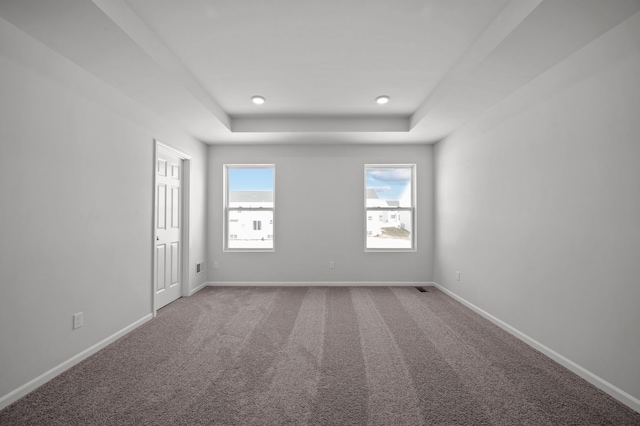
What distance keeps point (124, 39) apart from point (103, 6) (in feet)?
0.97

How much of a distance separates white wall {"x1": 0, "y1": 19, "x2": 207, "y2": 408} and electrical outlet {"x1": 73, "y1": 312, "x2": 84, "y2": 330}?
0.04m

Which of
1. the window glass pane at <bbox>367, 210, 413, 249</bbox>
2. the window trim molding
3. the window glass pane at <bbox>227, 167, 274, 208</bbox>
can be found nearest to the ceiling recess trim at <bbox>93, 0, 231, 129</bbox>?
the window glass pane at <bbox>227, 167, 274, 208</bbox>

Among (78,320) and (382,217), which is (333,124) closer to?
(382,217)

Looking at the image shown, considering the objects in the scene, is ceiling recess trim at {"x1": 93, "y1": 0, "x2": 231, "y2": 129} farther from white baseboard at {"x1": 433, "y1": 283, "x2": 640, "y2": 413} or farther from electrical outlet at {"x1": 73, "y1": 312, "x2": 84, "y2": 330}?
white baseboard at {"x1": 433, "y1": 283, "x2": 640, "y2": 413}

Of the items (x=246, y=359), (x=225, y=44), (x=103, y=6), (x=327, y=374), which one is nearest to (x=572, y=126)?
(x=327, y=374)

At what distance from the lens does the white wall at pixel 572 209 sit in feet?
6.40

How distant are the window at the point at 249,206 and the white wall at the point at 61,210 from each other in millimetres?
2027

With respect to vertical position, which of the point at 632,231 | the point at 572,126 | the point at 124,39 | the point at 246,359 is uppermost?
the point at 124,39

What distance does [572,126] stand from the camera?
7.80 ft

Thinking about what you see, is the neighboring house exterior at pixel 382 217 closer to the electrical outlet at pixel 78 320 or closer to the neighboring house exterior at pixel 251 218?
the neighboring house exterior at pixel 251 218

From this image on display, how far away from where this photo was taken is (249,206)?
5348 millimetres

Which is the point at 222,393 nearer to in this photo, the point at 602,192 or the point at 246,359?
the point at 246,359

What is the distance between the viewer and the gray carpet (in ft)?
5.82

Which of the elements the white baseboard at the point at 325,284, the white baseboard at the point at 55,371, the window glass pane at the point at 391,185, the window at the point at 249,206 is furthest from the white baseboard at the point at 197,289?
the window glass pane at the point at 391,185
